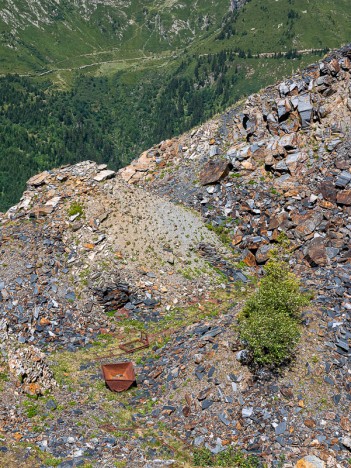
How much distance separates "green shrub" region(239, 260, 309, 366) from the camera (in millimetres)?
23969

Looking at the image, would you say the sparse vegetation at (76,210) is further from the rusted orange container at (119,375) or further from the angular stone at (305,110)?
the angular stone at (305,110)

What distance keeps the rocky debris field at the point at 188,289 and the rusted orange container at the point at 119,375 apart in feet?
1.58

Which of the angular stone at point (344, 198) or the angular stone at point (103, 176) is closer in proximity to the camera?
the angular stone at point (344, 198)

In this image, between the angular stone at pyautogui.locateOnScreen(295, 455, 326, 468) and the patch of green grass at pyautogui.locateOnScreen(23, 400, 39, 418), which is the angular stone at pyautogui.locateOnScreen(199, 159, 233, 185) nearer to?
the patch of green grass at pyautogui.locateOnScreen(23, 400, 39, 418)

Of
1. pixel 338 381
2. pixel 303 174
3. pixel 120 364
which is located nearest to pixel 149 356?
pixel 120 364

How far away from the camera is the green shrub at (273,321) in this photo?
24.0 metres

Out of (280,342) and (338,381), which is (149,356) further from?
(338,381)

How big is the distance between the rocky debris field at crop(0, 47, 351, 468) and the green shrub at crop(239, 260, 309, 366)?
0.92 meters

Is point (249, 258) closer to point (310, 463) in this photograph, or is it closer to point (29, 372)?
point (29, 372)

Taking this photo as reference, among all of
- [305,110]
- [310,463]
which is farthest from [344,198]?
[310,463]

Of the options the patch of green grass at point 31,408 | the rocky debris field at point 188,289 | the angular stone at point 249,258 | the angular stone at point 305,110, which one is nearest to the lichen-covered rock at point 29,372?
the rocky debris field at point 188,289

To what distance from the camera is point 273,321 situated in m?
24.3

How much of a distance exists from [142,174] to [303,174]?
A: 1842cm

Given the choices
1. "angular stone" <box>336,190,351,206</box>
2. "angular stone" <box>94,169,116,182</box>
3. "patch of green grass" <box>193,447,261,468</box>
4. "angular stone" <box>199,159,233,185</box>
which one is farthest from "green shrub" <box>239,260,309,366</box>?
"angular stone" <box>94,169,116,182</box>
